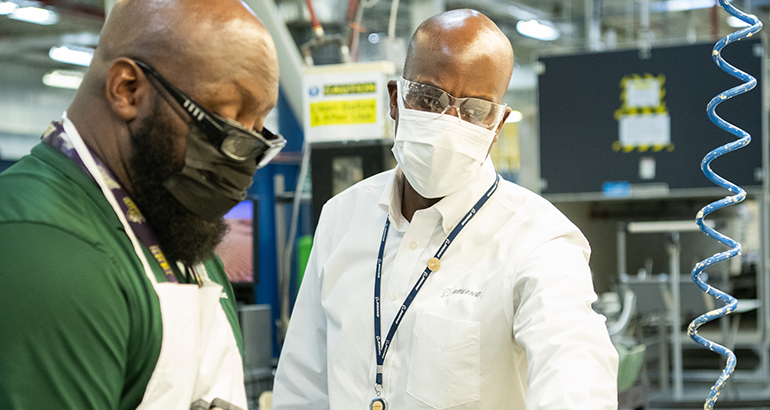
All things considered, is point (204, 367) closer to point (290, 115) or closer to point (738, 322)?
point (290, 115)

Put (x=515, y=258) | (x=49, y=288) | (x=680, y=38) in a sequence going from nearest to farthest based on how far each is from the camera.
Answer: (x=49, y=288) < (x=515, y=258) < (x=680, y=38)

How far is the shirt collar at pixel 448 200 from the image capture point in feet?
4.74

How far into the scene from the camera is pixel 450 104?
57.2 inches

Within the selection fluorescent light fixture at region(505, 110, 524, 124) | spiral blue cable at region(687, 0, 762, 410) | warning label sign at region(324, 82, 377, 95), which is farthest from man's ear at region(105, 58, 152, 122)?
fluorescent light fixture at region(505, 110, 524, 124)

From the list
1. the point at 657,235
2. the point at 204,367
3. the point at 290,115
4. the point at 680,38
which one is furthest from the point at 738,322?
the point at 680,38

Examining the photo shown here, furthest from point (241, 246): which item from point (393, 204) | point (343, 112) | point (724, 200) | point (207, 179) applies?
point (724, 200)

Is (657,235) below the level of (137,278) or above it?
below

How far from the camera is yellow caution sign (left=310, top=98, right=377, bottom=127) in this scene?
9.06ft

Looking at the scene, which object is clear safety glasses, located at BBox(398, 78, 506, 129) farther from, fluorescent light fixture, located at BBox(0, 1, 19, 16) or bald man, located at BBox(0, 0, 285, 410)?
fluorescent light fixture, located at BBox(0, 1, 19, 16)

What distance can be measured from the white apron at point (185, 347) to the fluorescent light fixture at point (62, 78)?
11.9 metres

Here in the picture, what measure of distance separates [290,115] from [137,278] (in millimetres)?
2730

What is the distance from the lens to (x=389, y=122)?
284 cm

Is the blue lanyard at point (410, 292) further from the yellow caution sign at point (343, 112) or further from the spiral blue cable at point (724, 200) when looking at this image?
the yellow caution sign at point (343, 112)

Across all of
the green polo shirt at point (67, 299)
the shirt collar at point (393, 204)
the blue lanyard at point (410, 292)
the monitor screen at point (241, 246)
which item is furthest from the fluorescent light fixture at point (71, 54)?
the green polo shirt at point (67, 299)
